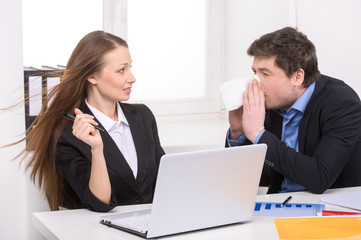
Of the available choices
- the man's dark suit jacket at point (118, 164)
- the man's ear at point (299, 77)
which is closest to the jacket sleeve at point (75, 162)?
the man's dark suit jacket at point (118, 164)

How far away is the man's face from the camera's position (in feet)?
6.89

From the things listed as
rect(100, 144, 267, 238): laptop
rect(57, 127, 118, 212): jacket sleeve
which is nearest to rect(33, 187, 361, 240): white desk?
rect(100, 144, 267, 238): laptop

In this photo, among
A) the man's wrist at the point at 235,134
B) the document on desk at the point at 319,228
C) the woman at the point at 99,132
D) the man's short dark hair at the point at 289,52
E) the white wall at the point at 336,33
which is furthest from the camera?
the white wall at the point at 336,33

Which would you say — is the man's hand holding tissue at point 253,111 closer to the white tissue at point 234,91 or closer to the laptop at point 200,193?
the white tissue at point 234,91

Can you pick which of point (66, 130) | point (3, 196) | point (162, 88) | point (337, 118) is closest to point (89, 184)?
point (66, 130)

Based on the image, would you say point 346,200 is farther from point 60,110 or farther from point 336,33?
point 336,33

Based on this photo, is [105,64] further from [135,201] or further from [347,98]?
[347,98]

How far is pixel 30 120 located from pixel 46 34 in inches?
34.7

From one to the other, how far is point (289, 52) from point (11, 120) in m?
1.09

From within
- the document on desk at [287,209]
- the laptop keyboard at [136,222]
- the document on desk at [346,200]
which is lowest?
the document on desk at [287,209]

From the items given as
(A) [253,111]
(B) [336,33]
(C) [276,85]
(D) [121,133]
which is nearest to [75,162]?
(D) [121,133]

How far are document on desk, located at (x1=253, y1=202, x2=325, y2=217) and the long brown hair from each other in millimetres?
726

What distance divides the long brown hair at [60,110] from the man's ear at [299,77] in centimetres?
69

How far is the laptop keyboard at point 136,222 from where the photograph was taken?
1.35 meters
